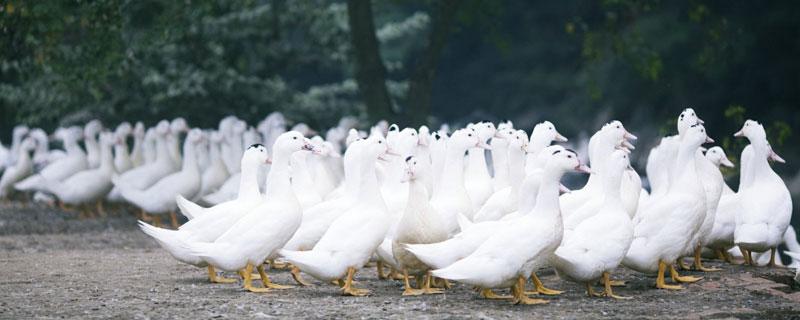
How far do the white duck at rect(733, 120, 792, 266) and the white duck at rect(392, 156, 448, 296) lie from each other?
315 cm

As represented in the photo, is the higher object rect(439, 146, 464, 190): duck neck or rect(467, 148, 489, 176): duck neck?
rect(467, 148, 489, 176): duck neck

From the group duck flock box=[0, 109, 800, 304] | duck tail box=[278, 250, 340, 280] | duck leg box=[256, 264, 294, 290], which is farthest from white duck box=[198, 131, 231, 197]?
duck tail box=[278, 250, 340, 280]

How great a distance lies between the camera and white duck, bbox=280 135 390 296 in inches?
402

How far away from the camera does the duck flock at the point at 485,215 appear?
9.96 m

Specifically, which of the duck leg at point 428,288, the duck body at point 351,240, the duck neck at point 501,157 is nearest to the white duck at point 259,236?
the duck body at point 351,240

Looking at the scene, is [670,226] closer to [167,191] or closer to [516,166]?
[516,166]

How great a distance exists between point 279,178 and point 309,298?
1.21 meters

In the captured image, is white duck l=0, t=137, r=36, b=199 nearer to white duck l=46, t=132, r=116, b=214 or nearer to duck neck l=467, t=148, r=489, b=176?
white duck l=46, t=132, r=116, b=214

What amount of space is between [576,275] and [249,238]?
103 inches

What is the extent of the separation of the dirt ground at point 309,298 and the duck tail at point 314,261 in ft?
0.64

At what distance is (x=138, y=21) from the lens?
18641 mm

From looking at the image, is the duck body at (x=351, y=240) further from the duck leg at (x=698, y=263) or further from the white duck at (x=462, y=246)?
the duck leg at (x=698, y=263)

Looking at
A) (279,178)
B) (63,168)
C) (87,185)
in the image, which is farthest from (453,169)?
(63,168)

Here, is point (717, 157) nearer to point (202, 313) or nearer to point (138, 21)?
point (202, 313)
